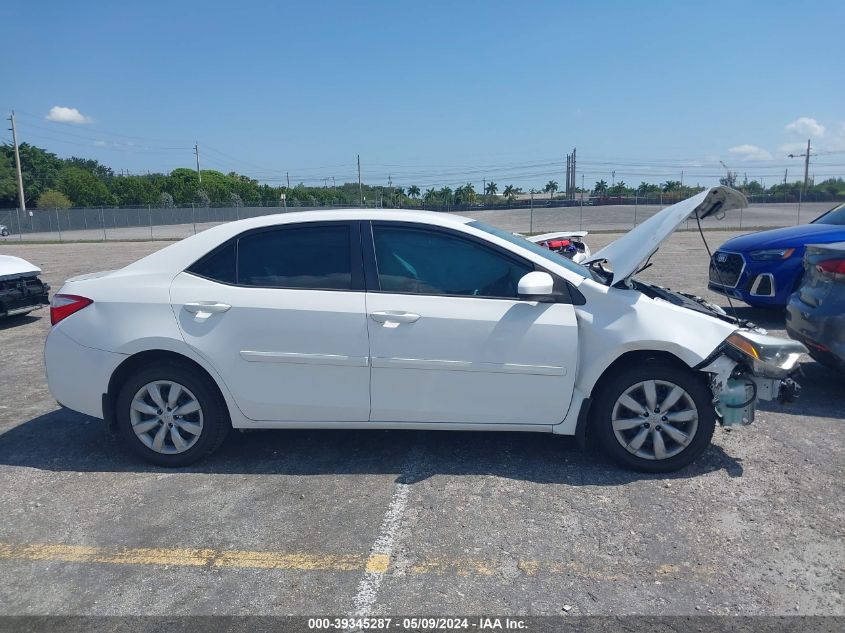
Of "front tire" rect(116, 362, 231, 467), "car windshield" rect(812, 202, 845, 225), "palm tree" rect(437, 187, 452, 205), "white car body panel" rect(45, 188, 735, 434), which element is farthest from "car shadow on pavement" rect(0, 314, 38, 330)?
"palm tree" rect(437, 187, 452, 205)

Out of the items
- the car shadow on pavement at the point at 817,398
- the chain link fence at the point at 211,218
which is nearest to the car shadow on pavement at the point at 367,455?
the car shadow on pavement at the point at 817,398

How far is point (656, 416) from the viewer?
405cm

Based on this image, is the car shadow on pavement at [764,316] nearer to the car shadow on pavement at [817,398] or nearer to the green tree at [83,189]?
the car shadow on pavement at [817,398]

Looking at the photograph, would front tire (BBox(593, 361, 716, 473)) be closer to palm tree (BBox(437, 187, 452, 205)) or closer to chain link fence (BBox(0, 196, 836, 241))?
chain link fence (BBox(0, 196, 836, 241))

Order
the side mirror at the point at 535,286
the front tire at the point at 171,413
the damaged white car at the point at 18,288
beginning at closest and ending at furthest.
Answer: the side mirror at the point at 535,286 < the front tire at the point at 171,413 < the damaged white car at the point at 18,288

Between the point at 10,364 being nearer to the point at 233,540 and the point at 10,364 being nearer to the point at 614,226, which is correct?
the point at 233,540

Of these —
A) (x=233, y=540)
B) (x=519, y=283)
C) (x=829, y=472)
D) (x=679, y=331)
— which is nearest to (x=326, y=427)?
(x=233, y=540)

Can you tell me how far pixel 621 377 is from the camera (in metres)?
4.05

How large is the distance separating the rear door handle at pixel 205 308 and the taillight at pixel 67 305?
72 centimetres

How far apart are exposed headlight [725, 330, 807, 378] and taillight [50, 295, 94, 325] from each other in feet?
13.7

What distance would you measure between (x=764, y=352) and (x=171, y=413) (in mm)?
3796

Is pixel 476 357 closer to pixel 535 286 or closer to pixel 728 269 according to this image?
pixel 535 286

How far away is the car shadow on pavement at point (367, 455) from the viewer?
4199 millimetres

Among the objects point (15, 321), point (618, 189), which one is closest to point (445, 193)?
point (618, 189)
